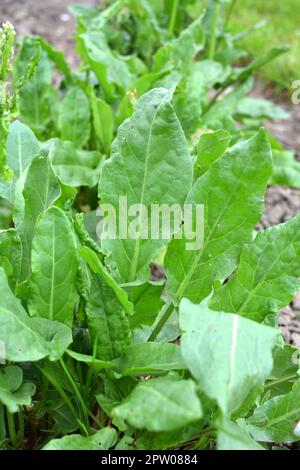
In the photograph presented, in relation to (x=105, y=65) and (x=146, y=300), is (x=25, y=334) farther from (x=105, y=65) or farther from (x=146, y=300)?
(x=105, y=65)

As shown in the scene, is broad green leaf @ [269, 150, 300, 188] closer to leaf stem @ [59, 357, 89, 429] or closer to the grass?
the grass

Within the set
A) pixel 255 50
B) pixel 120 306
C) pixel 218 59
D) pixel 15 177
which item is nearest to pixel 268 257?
pixel 120 306

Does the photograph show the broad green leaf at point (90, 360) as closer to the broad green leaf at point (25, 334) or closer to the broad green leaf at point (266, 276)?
the broad green leaf at point (25, 334)

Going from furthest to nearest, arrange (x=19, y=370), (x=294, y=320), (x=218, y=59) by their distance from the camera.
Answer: (x=218, y=59)
(x=294, y=320)
(x=19, y=370)

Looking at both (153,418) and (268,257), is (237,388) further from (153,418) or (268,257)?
(268,257)

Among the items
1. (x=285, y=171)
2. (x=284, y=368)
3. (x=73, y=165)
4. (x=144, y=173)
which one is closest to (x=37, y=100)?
(x=73, y=165)

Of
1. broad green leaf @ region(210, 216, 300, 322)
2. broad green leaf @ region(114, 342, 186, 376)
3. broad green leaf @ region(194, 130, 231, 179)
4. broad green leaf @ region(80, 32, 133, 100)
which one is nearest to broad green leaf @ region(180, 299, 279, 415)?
broad green leaf @ region(114, 342, 186, 376)
